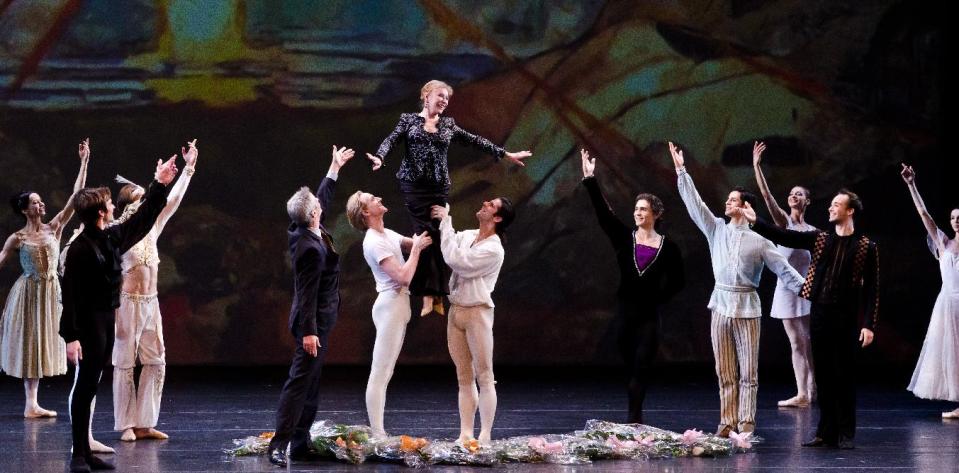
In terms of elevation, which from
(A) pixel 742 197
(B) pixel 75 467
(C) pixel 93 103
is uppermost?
(C) pixel 93 103

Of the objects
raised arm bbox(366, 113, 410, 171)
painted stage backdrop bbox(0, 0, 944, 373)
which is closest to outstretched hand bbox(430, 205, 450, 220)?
raised arm bbox(366, 113, 410, 171)

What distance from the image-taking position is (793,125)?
1012 cm

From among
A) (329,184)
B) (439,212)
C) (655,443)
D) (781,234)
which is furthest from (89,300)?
(781,234)

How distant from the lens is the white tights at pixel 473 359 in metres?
6.14

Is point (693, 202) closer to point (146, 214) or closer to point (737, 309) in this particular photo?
point (737, 309)

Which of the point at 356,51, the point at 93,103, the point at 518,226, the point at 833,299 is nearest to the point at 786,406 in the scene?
the point at 833,299

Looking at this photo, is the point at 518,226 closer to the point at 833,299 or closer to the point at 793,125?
the point at 793,125

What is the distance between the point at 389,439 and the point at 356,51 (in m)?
4.44

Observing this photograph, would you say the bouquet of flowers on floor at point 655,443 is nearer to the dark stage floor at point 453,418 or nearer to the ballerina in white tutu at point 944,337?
the dark stage floor at point 453,418

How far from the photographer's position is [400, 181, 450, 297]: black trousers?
6.50m

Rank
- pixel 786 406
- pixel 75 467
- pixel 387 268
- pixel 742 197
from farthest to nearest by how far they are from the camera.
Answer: pixel 786 406, pixel 742 197, pixel 387 268, pixel 75 467

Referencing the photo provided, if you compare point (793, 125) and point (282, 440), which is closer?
point (282, 440)

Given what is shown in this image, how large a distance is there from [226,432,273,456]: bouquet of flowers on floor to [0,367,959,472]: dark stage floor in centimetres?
10

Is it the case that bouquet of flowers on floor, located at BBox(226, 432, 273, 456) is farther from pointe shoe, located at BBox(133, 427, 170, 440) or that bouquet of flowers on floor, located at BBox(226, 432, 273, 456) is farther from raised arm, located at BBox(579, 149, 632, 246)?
raised arm, located at BBox(579, 149, 632, 246)
